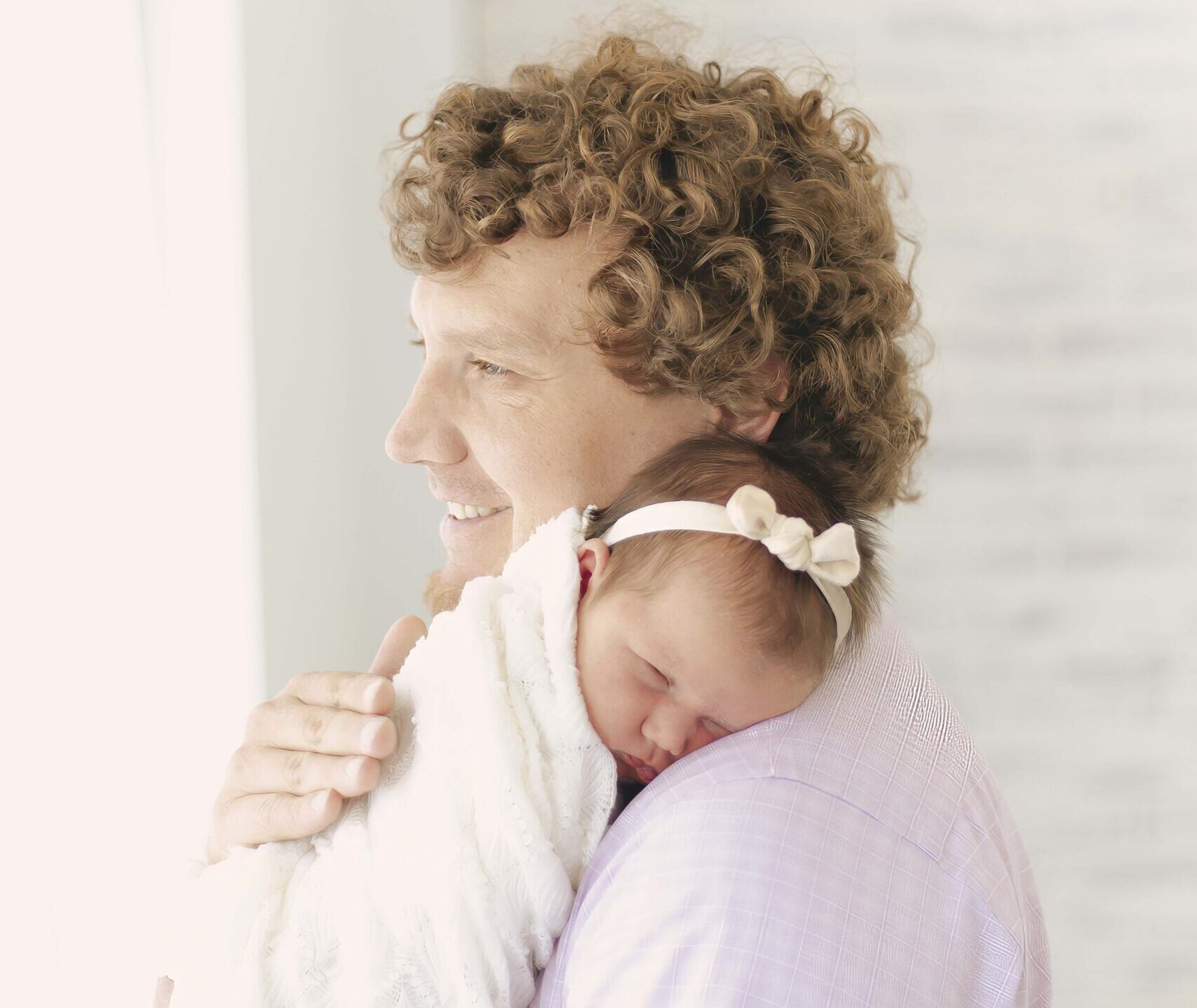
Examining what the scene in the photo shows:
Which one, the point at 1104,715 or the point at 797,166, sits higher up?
the point at 797,166

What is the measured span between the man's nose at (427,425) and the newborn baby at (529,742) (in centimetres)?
33

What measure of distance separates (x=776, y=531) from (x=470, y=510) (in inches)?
24.2

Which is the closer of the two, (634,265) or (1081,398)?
(634,265)

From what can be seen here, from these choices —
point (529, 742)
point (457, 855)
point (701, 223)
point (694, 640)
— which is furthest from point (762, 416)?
point (457, 855)

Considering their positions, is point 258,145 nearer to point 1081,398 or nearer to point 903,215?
point 903,215

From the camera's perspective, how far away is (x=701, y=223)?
1.22 meters

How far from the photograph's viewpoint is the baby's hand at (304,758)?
1.10 m

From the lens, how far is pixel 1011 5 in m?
2.40

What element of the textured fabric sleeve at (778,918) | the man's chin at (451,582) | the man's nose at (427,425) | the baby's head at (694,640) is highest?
the man's nose at (427,425)

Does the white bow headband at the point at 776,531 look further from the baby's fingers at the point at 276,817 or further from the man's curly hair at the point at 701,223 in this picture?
the baby's fingers at the point at 276,817

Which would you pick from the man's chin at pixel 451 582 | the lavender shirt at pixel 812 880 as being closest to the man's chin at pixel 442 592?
the man's chin at pixel 451 582

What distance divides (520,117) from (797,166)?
1.12 feet

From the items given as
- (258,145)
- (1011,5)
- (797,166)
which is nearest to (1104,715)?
(1011,5)

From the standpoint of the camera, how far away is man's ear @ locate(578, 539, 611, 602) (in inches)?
43.6
